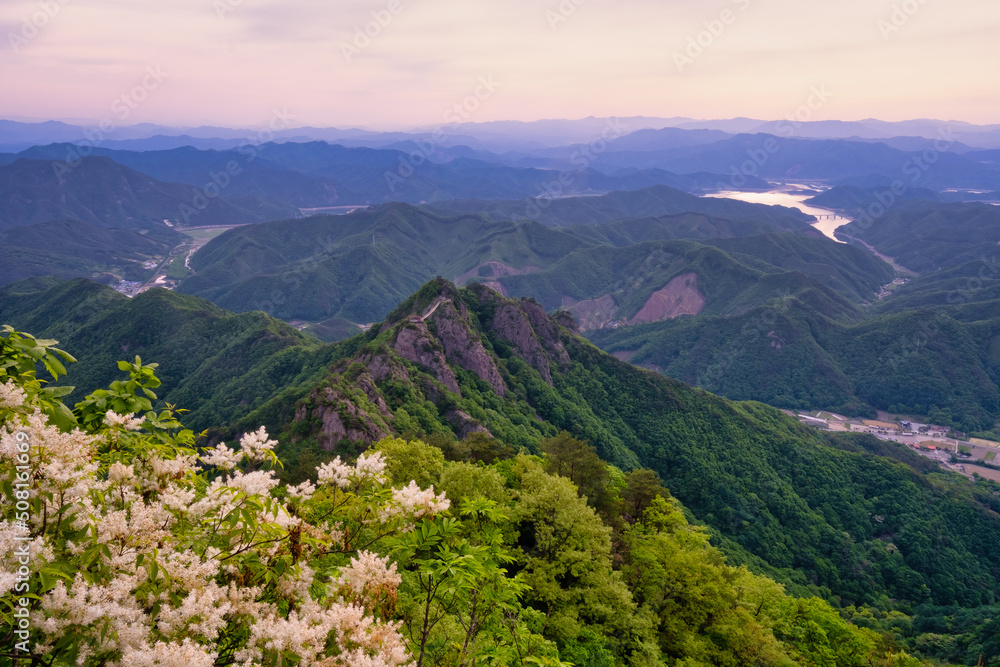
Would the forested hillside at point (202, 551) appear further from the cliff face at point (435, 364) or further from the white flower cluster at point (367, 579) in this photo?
the cliff face at point (435, 364)

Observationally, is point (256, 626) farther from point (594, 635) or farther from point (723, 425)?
point (723, 425)

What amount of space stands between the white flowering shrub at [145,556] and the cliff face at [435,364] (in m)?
50.7

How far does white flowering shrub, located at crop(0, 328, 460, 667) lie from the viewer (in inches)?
213

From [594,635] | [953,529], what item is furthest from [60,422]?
[953,529]

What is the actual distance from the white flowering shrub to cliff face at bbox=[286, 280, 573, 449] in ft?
166

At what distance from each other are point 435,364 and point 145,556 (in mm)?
79681

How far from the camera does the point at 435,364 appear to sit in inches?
3366

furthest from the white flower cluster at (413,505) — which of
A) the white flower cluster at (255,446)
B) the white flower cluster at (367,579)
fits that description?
the white flower cluster at (255,446)

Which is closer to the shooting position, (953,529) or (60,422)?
(60,422)

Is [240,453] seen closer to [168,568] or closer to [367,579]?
[168,568]

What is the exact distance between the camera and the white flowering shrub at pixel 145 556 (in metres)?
5.41

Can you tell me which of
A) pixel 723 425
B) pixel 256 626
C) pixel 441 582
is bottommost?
pixel 723 425

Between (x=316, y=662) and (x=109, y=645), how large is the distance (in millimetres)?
2271

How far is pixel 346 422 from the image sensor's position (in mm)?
57188
